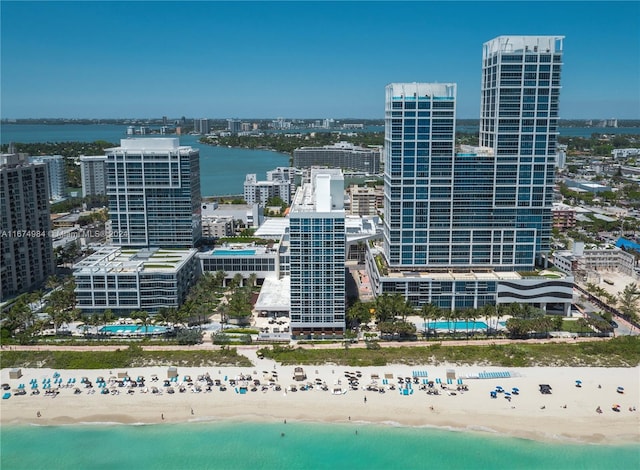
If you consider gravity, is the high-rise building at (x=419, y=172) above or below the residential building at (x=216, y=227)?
above

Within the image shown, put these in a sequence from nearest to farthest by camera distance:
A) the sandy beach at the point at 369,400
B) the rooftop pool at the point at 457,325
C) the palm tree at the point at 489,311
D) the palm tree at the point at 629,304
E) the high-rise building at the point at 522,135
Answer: the sandy beach at the point at 369,400, the palm tree at the point at 489,311, the rooftop pool at the point at 457,325, the palm tree at the point at 629,304, the high-rise building at the point at 522,135

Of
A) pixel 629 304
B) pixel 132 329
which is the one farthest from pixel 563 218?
pixel 132 329

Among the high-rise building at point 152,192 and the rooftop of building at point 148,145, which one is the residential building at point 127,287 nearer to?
the high-rise building at point 152,192

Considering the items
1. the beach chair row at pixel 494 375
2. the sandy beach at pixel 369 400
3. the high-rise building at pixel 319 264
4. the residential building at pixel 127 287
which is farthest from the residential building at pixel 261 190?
the beach chair row at pixel 494 375

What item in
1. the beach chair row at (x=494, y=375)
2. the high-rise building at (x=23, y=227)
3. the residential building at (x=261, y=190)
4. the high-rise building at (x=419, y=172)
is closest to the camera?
the beach chair row at (x=494, y=375)

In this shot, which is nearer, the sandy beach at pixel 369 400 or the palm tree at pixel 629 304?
the sandy beach at pixel 369 400

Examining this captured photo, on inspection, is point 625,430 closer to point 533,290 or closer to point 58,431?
point 533,290
